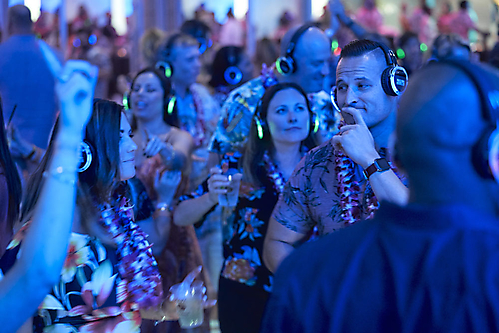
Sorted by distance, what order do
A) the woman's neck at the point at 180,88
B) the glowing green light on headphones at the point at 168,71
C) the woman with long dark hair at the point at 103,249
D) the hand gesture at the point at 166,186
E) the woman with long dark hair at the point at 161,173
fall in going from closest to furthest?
the woman with long dark hair at the point at 103,249 → the woman with long dark hair at the point at 161,173 → the hand gesture at the point at 166,186 → the glowing green light on headphones at the point at 168,71 → the woman's neck at the point at 180,88

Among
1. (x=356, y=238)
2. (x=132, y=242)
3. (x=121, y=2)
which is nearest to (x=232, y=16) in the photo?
(x=121, y=2)

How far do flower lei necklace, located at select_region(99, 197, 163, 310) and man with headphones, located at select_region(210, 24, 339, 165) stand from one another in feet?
4.21

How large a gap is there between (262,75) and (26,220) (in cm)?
201

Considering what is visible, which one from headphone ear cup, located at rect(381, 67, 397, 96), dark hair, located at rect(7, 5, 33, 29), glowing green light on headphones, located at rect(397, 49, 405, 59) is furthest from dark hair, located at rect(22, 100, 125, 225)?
glowing green light on headphones, located at rect(397, 49, 405, 59)

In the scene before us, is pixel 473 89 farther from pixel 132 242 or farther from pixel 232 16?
pixel 232 16

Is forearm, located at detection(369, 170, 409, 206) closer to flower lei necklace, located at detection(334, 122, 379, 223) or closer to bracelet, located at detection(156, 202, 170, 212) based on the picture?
flower lei necklace, located at detection(334, 122, 379, 223)

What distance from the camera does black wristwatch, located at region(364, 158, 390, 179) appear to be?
1.58 metres

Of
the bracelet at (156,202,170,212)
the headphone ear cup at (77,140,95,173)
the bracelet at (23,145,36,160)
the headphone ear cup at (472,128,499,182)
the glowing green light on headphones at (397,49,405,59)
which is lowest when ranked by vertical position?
the bracelet at (156,202,170,212)

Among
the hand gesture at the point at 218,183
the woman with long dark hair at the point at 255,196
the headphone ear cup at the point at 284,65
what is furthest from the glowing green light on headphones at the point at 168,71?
the hand gesture at the point at 218,183

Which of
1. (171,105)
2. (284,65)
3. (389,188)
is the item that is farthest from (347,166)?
(171,105)

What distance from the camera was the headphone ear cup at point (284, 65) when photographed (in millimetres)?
3277

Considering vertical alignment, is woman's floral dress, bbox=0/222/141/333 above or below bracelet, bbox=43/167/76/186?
below

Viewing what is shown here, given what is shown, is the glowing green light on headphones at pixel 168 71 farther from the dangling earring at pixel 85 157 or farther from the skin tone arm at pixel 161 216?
the dangling earring at pixel 85 157

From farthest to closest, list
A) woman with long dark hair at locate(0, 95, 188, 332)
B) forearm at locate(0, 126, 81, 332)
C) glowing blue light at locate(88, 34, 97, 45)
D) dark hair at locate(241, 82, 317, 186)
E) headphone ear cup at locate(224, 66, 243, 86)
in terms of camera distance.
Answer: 1. glowing blue light at locate(88, 34, 97, 45)
2. headphone ear cup at locate(224, 66, 243, 86)
3. dark hair at locate(241, 82, 317, 186)
4. woman with long dark hair at locate(0, 95, 188, 332)
5. forearm at locate(0, 126, 81, 332)
